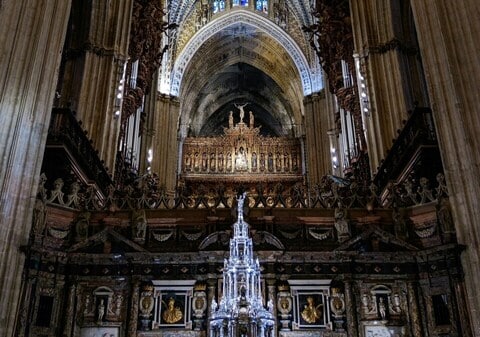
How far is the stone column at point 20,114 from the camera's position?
6.73 meters

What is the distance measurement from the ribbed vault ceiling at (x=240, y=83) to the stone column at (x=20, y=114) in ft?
71.5

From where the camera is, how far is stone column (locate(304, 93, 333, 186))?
85.4 feet

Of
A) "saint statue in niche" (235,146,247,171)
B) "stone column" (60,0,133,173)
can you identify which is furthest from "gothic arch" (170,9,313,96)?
"stone column" (60,0,133,173)

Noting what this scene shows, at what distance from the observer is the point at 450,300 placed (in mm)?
6902

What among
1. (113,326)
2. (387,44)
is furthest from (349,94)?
(113,326)

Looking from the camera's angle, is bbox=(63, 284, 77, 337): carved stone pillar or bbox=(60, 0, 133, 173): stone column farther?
bbox=(60, 0, 133, 173): stone column

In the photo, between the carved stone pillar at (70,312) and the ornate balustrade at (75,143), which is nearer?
the carved stone pillar at (70,312)

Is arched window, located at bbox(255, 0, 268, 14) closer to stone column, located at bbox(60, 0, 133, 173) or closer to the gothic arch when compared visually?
the gothic arch

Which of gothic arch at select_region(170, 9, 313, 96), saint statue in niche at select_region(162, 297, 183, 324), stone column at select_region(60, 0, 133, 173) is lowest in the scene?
saint statue in niche at select_region(162, 297, 183, 324)

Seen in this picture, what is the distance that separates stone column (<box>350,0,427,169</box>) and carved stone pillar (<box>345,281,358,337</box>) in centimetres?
700

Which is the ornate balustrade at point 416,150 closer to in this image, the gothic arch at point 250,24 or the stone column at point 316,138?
the stone column at point 316,138

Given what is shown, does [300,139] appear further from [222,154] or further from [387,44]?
[387,44]

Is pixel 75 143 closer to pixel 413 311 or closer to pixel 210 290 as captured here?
pixel 210 290

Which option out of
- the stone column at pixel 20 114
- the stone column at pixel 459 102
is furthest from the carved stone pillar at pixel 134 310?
the stone column at pixel 459 102
